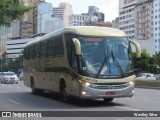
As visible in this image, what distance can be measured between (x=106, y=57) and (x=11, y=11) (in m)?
4.79

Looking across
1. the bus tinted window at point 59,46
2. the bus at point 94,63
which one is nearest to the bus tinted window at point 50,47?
the bus tinted window at point 59,46

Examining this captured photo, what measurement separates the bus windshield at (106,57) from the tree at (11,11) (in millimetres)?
3163

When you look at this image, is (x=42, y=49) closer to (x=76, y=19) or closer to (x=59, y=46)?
(x=59, y=46)

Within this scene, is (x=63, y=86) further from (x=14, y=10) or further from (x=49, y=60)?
(x=14, y=10)

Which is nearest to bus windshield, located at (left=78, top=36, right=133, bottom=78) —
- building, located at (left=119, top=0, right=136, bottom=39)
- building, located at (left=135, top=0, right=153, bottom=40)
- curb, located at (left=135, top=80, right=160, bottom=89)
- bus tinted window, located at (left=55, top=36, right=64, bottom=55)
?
bus tinted window, located at (left=55, top=36, right=64, bottom=55)

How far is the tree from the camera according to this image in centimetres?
1702

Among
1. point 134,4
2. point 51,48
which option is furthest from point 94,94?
point 134,4

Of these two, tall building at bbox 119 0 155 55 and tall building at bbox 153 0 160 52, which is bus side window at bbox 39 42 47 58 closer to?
tall building at bbox 153 0 160 52

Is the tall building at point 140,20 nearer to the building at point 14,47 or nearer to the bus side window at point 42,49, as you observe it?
the building at point 14,47

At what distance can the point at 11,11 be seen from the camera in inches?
685

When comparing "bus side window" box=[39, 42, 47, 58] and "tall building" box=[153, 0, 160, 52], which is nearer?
"bus side window" box=[39, 42, 47, 58]

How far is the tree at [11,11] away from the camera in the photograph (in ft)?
55.8

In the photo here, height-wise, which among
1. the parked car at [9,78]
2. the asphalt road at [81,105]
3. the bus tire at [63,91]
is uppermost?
the bus tire at [63,91]

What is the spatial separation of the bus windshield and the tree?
10.4 feet
